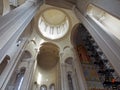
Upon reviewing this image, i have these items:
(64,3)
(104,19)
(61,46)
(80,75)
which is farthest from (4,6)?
(80,75)

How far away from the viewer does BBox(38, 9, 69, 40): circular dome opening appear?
16594mm

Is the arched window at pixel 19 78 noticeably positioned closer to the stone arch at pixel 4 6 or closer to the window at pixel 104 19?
the stone arch at pixel 4 6

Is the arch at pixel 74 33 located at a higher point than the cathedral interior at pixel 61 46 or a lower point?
higher

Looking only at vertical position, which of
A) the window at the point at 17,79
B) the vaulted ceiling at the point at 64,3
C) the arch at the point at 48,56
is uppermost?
the arch at the point at 48,56

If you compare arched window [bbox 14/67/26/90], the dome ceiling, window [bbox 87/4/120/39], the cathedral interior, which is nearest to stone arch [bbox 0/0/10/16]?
the cathedral interior

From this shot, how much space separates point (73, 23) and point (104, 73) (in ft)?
20.8

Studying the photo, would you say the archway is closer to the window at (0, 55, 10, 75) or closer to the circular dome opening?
the circular dome opening

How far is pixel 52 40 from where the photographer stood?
15766 millimetres

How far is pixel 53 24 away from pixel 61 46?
466 centimetres

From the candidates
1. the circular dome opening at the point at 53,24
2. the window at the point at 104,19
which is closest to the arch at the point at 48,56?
the circular dome opening at the point at 53,24

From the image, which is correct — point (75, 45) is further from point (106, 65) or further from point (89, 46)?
point (106, 65)

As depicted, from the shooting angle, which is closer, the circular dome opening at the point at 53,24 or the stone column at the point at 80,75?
the stone column at the point at 80,75

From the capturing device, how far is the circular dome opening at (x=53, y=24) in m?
16.6

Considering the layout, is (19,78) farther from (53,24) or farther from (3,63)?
(53,24)
